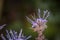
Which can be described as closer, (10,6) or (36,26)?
(36,26)

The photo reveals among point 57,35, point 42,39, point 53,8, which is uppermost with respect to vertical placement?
point 53,8

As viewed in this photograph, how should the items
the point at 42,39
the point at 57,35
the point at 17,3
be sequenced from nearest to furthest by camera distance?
the point at 42,39, the point at 57,35, the point at 17,3

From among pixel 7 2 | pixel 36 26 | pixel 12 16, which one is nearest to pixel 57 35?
pixel 12 16

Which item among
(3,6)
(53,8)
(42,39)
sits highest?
(3,6)

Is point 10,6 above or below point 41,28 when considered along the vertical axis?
above

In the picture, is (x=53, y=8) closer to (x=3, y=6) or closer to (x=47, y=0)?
(x=47, y=0)

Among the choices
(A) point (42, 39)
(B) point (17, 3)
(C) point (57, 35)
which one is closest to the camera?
(A) point (42, 39)

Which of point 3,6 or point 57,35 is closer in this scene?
point 57,35

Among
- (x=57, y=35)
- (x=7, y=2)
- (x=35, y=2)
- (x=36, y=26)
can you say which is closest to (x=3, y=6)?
(x=7, y=2)

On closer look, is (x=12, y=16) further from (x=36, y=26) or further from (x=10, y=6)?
(x=36, y=26)
